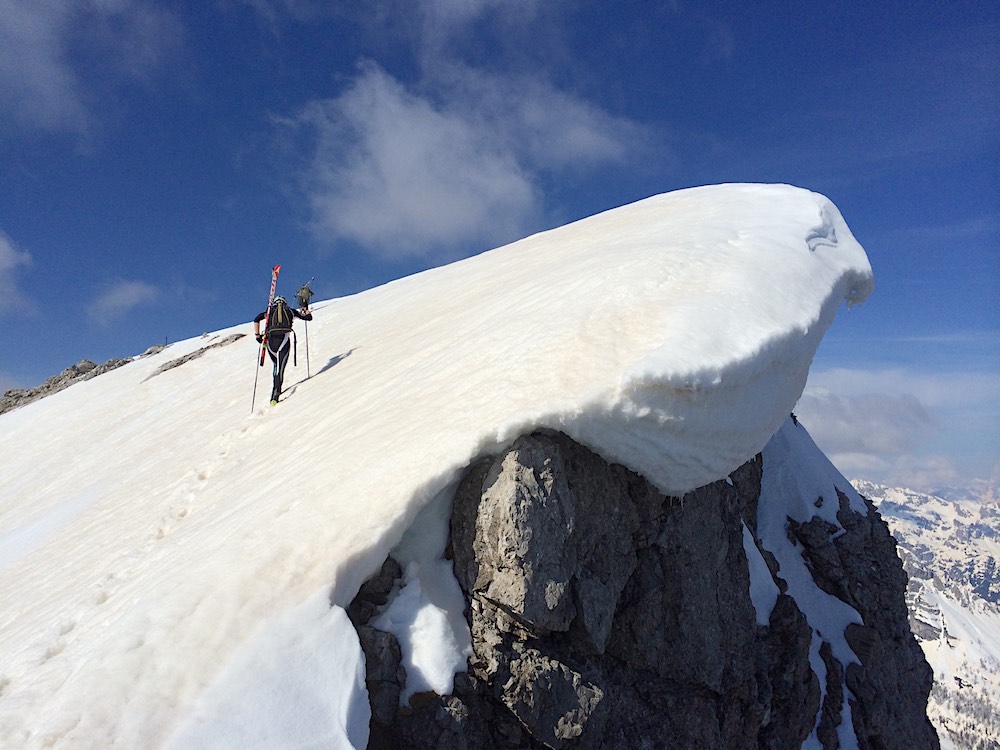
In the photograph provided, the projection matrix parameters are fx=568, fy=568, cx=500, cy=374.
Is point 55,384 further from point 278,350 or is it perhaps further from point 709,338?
point 709,338

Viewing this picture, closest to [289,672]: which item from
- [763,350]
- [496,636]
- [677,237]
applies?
[496,636]

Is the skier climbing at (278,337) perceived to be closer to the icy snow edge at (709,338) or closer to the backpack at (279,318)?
the backpack at (279,318)

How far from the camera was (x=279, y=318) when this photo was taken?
44.7ft

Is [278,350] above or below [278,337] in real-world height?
below

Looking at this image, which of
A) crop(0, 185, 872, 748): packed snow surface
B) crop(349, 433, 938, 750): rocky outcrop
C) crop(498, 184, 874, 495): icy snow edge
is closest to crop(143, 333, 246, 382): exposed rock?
crop(0, 185, 872, 748): packed snow surface

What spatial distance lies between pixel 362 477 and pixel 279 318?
8.91m

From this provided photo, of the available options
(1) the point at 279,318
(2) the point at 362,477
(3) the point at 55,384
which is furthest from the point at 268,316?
(3) the point at 55,384

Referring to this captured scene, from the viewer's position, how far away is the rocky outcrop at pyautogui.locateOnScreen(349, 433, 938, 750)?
211 inches

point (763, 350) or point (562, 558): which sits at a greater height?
point (763, 350)

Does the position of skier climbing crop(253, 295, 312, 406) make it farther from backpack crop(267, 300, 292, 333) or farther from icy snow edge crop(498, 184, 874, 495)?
icy snow edge crop(498, 184, 874, 495)

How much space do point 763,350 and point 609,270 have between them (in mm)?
2918

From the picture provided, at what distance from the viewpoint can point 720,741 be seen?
26.2 feet

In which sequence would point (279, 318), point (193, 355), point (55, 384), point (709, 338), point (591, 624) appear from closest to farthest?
1. point (591, 624)
2. point (709, 338)
3. point (279, 318)
4. point (193, 355)
5. point (55, 384)

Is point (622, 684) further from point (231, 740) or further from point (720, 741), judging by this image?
point (231, 740)
